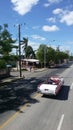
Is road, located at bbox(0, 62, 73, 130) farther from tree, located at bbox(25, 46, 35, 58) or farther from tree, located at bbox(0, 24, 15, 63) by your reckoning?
tree, located at bbox(25, 46, 35, 58)

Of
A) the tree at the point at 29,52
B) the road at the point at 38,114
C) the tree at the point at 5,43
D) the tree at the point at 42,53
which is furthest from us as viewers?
the tree at the point at 29,52

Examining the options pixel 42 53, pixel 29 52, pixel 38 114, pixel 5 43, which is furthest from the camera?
pixel 29 52

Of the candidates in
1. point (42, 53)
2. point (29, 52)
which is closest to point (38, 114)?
point (42, 53)

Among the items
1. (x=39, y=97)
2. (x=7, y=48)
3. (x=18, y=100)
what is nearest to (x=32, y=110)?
(x=18, y=100)

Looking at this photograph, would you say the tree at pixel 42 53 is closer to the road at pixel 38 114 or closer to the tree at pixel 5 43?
the tree at pixel 5 43

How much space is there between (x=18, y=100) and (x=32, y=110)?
3.50 m

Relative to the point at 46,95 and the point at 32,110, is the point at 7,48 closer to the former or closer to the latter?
the point at 46,95

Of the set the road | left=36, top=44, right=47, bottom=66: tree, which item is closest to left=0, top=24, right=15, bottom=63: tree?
the road

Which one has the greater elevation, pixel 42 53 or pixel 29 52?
pixel 42 53

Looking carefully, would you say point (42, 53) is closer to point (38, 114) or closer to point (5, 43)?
point (5, 43)

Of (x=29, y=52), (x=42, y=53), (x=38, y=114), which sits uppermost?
(x=42, y=53)

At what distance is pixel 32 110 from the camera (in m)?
16.9

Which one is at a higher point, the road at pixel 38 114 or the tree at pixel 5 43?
the tree at pixel 5 43

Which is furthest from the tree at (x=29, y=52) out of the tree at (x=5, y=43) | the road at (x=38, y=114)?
the road at (x=38, y=114)
